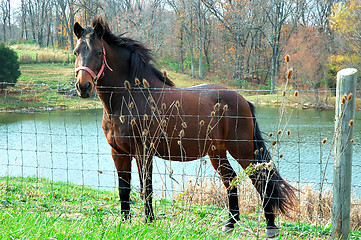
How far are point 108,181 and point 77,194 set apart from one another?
8.73 ft

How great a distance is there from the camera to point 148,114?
145 inches

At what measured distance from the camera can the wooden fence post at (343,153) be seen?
300cm

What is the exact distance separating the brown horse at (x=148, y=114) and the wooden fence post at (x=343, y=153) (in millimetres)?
607

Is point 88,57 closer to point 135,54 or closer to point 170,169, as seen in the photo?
point 135,54

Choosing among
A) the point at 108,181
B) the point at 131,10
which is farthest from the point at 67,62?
the point at 108,181

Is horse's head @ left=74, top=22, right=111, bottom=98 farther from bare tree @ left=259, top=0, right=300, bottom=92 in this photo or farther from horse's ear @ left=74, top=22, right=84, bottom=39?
bare tree @ left=259, top=0, right=300, bottom=92

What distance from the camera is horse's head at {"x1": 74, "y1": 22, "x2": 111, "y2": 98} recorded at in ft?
10.9

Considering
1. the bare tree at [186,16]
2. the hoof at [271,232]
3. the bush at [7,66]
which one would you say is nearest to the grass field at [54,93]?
the bush at [7,66]

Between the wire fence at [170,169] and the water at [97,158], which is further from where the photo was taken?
the water at [97,158]

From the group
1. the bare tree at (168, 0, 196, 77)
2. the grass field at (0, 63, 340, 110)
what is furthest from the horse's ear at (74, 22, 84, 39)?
the bare tree at (168, 0, 196, 77)

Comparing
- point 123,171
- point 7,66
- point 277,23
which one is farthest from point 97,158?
point 277,23

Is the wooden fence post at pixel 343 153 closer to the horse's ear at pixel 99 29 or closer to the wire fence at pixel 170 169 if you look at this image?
the wire fence at pixel 170 169

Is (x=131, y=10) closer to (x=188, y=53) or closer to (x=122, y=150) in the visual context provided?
(x=188, y=53)

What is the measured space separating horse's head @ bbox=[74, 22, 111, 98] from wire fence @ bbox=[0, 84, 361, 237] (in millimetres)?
543
